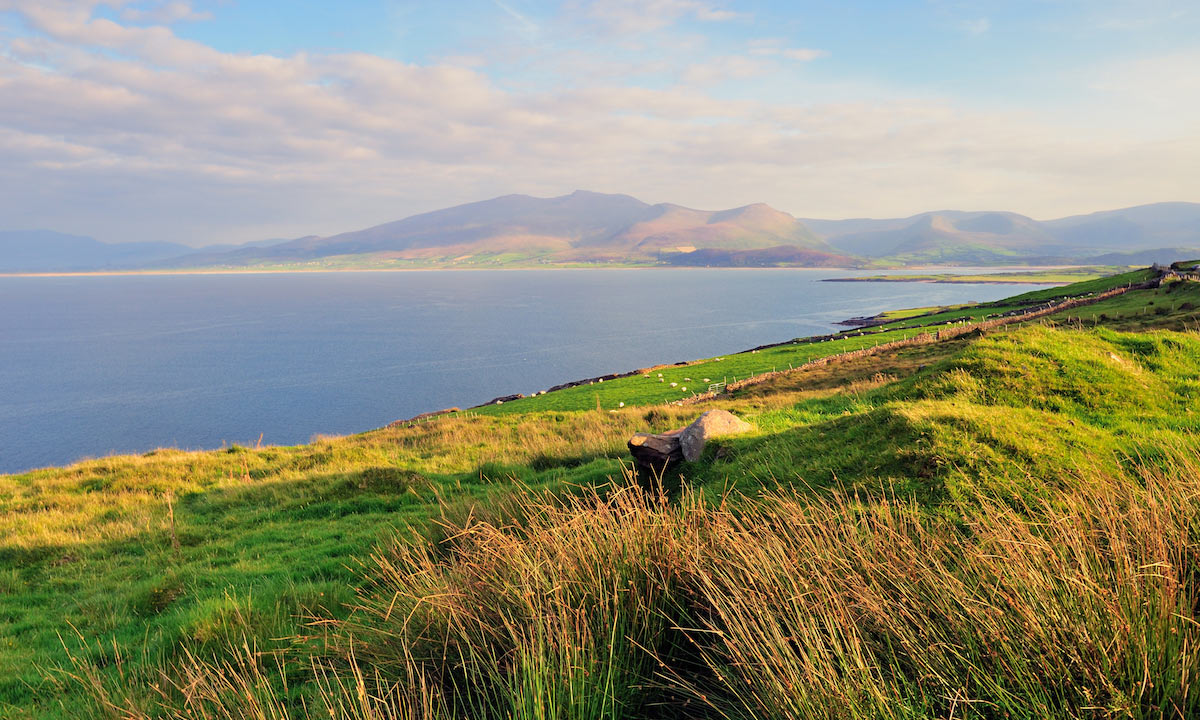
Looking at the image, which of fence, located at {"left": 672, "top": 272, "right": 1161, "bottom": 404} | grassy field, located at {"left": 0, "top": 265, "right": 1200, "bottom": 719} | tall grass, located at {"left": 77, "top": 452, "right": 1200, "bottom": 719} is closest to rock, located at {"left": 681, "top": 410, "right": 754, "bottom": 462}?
grassy field, located at {"left": 0, "top": 265, "right": 1200, "bottom": 719}

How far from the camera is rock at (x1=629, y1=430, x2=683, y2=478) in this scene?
10938mm

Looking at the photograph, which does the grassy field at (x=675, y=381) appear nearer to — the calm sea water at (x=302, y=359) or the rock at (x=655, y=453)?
the rock at (x=655, y=453)

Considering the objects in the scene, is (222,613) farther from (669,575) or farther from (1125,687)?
(1125,687)

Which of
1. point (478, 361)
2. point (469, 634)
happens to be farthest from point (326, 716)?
point (478, 361)

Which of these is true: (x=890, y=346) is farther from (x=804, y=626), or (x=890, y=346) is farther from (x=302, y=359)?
(x=302, y=359)

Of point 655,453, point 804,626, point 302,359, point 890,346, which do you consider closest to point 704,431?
point 655,453

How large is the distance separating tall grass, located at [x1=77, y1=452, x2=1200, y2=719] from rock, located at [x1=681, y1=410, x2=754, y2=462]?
5347 millimetres

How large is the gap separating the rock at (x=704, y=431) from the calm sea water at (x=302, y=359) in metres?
49.0

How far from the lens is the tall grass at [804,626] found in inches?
120

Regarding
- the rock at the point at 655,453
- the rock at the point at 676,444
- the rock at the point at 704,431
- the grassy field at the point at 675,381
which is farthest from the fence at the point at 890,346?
the rock at the point at 655,453

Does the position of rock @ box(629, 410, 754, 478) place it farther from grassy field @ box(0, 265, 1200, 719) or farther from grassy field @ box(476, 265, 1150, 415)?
grassy field @ box(476, 265, 1150, 415)

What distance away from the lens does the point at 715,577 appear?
15.1 ft

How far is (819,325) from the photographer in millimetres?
105688

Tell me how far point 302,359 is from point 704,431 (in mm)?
93490
